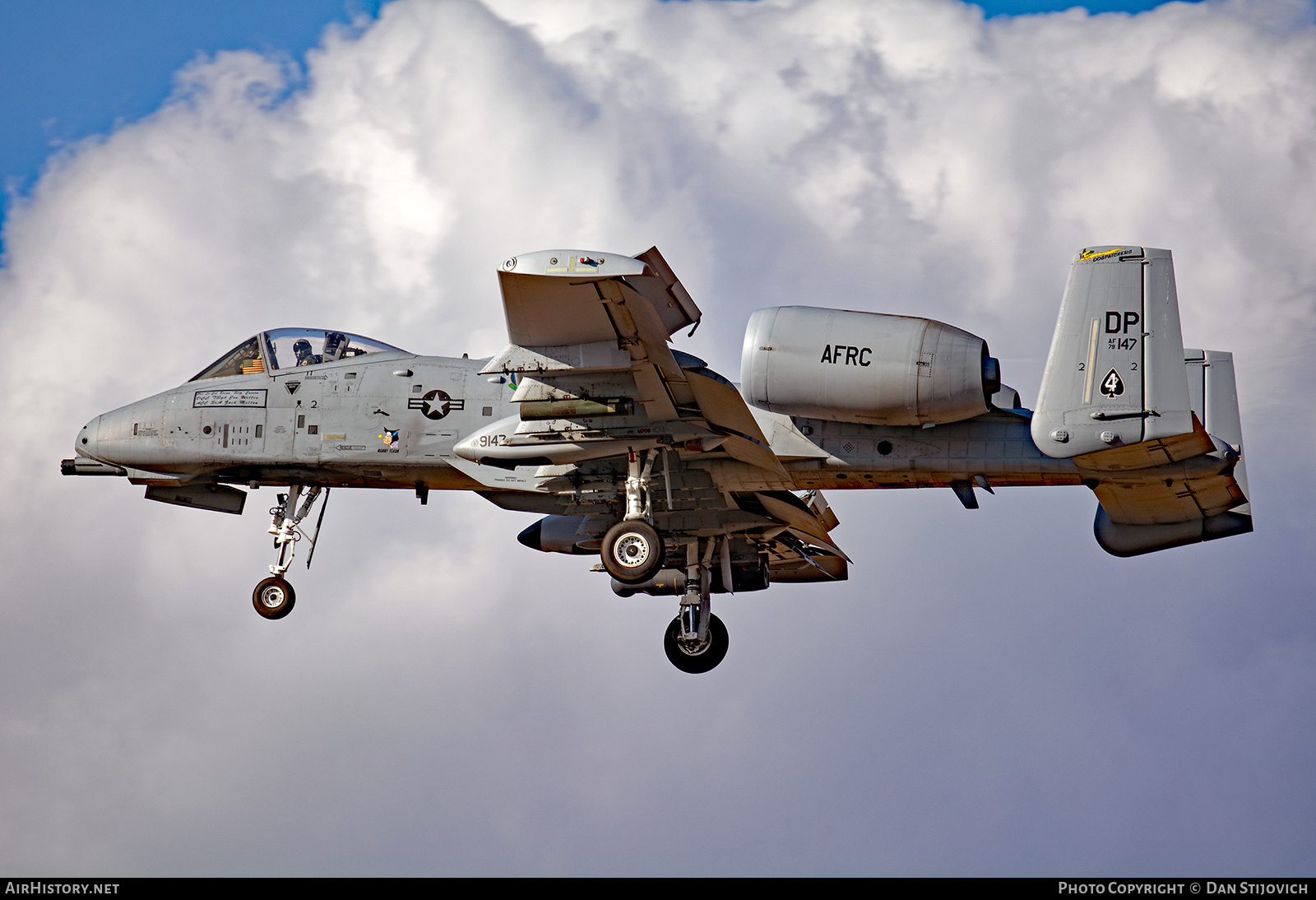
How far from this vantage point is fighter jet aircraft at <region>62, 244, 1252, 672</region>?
1534 cm

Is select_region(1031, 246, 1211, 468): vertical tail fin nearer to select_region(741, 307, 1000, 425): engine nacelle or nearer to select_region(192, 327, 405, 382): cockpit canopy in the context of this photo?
select_region(741, 307, 1000, 425): engine nacelle

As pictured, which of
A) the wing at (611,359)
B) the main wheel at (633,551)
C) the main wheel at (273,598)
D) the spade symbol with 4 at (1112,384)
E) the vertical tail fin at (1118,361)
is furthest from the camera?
the main wheel at (273,598)

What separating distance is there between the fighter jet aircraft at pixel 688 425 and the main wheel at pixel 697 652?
31 mm

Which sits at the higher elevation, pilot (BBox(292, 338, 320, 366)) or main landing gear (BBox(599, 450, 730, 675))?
pilot (BBox(292, 338, 320, 366))

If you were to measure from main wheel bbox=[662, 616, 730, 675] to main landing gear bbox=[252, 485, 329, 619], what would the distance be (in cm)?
613

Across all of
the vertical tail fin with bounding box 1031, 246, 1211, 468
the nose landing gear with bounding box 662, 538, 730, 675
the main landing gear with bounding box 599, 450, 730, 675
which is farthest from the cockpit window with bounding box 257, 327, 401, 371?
the vertical tail fin with bounding box 1031, 246, 1211, 468

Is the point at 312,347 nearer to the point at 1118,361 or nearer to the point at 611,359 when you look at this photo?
the point at 611,359

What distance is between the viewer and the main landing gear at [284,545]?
21.0 meters

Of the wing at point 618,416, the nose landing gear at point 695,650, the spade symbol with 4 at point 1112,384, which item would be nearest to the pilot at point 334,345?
the wing at point 618,416

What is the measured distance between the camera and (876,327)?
16250 mm

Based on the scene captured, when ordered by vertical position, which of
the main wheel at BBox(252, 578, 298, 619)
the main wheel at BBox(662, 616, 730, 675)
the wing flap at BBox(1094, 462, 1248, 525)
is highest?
the wing flap at BBox(1094, 462, 1248, 525)

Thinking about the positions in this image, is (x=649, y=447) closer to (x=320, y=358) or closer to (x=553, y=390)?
(x=553, y=390)

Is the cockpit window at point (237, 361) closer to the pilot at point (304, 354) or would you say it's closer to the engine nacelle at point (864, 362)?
the pilot at point (304, 354)

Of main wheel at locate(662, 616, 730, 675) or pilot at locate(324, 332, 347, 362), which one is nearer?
pilot at locate(324, 332, 347, 362)
